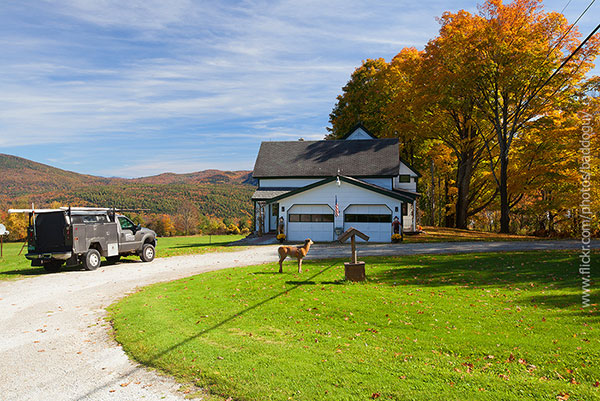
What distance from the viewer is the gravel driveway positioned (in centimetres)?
551

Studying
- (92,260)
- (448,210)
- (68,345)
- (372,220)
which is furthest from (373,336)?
(448,210)

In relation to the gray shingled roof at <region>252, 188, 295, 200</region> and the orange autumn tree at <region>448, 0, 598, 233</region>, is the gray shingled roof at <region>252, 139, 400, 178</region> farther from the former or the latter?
the orange autumn tree at <region>448, 0, 598, 233</region>

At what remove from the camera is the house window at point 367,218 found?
2831 centimetres

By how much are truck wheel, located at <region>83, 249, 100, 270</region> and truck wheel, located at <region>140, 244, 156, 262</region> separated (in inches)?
102

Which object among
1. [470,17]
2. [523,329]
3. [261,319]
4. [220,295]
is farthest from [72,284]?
[470,17]

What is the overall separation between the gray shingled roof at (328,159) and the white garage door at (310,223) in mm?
6333

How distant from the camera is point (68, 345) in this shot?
738 centimetres

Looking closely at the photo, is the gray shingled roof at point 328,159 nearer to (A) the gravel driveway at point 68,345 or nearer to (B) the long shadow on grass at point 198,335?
(A) the gravel driveway at point 68,345

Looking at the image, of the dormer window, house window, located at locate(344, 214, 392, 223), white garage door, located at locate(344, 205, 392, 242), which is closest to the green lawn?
white garage door, located at locate(344, 205, 392, 242)

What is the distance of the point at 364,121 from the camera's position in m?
44.9

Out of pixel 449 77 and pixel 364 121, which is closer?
pixel 449 77

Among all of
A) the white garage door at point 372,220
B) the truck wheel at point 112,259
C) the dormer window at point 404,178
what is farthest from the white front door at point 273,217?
the truck wheel at point 112,259

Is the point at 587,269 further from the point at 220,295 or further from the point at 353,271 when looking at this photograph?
the point at 220,295

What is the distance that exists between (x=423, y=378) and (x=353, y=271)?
6.94 m
